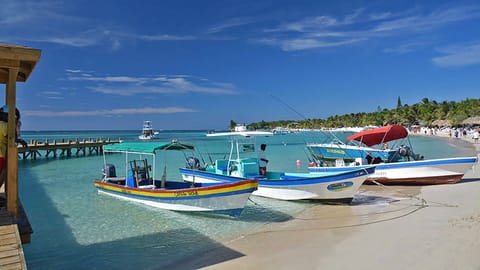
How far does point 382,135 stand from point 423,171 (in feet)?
8.01

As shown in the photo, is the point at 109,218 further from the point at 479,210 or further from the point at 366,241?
the point at 479,210

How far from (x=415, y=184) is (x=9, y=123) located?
1429 centimetres

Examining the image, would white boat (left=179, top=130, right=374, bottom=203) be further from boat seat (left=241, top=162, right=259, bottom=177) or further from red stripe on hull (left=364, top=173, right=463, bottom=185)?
red stripe on hull (left=364, top=173, right=463, bottom=185)

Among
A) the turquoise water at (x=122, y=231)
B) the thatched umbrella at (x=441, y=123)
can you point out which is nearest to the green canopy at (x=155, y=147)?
the turquoise water at (x=122, y=231)

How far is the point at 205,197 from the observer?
377 inches

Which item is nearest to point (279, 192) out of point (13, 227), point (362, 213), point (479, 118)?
point (362, 213)

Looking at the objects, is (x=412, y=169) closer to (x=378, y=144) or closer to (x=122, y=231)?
(x=378, y=144)

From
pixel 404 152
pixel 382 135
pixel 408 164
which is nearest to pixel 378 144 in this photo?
pixel 382 135

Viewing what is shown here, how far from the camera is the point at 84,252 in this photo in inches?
306

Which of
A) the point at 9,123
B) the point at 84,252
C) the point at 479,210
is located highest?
the point at 9,123

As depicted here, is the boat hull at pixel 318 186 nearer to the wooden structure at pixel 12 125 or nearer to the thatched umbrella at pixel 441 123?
the wooden structure at pixel 12 125

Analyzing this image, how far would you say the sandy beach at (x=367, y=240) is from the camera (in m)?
6.22

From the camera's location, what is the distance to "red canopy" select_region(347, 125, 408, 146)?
599 inches

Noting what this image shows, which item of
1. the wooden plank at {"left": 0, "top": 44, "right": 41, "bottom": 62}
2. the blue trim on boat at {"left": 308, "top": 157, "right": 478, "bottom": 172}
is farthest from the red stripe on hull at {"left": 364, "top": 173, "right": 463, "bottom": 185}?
the wooden plank at {"left": 0, "top": 44, "right": 41, "bottom": 62}
